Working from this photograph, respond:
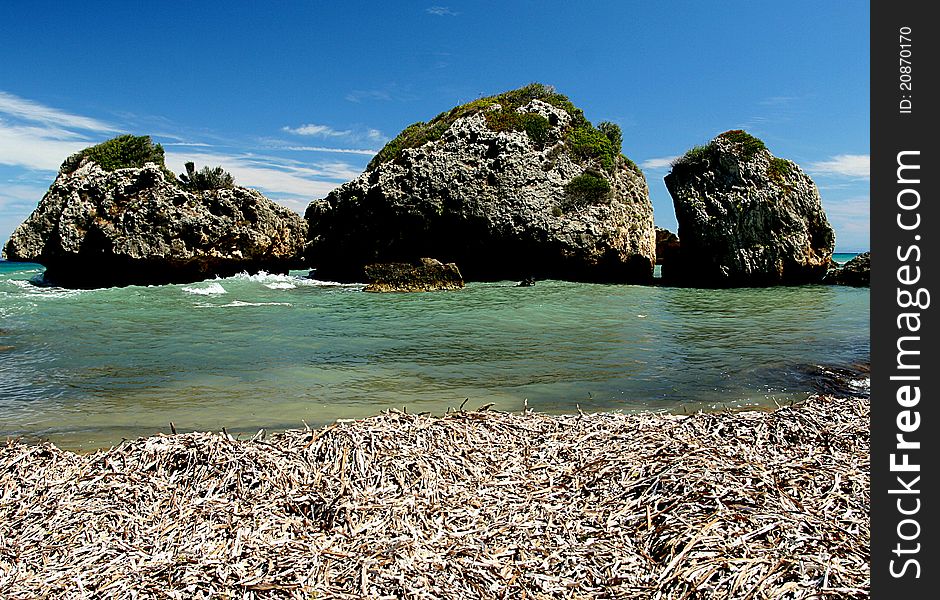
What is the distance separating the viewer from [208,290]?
26531mm

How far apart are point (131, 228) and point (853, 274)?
3563 cm

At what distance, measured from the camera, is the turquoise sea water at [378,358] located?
770cm

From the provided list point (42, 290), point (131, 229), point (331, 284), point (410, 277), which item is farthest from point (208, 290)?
point (410, 277)

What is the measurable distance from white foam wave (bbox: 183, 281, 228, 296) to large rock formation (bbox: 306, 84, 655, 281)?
8.29 meters

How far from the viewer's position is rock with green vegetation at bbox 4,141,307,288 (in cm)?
2833

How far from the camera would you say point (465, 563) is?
3.12m

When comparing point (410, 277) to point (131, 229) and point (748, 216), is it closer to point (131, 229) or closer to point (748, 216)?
point (131, 229)

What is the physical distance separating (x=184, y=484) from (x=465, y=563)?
2256 millimetres

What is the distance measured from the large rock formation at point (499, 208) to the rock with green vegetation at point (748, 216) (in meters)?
3.31

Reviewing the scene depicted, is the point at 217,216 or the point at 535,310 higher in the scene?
the point at 217,216

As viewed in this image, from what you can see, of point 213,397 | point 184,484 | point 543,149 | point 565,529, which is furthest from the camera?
point 543,149

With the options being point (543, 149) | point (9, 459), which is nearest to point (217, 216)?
point (543, 149)

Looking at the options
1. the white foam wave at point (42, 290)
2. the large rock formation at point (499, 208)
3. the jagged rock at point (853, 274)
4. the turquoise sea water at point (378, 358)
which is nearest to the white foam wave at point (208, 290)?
the turquoise sea water at point (378, 358)
